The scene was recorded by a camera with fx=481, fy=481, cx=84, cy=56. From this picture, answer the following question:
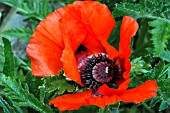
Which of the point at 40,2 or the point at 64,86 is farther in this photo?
the point at 40,2

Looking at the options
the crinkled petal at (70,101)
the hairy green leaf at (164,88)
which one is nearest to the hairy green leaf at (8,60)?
the crinkled petal at (70,101)

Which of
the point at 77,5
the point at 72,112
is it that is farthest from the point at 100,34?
the point at 72,112

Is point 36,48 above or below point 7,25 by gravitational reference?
below

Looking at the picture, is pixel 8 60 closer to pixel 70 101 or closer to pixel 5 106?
pixel 5 106

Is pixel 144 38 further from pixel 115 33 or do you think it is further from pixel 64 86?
pixel 64 86

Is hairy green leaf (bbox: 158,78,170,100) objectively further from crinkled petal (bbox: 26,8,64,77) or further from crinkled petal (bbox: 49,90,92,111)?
crinkled petal (bbox: 26,8,64,77)

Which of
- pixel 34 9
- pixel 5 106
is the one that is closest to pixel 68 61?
pixel 5 106

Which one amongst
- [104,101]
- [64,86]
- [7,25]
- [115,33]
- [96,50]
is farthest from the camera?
[7,25]
